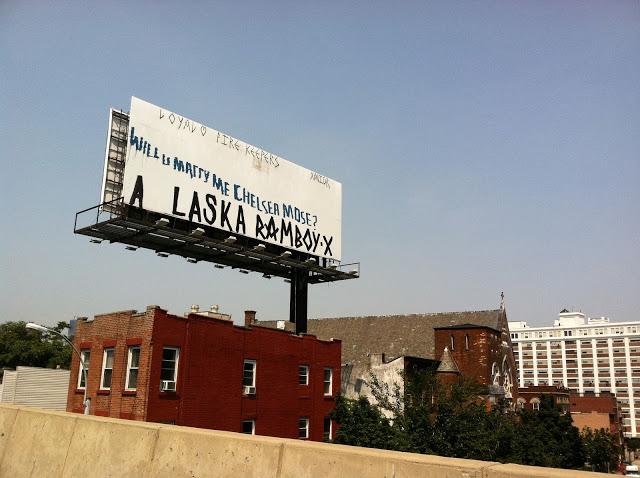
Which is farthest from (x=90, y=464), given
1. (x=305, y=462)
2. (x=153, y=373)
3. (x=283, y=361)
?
(x=283, y=361)

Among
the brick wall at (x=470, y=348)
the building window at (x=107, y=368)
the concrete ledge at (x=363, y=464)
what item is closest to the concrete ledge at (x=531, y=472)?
the concrete ledge at (x=363, y=464)

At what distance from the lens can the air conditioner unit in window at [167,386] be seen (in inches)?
975

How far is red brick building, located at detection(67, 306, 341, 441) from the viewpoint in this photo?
81.8 ft

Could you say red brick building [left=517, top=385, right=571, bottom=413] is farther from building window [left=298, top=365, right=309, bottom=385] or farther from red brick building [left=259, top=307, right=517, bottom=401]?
building window [left=298, top=365, right=309, bottom=385]

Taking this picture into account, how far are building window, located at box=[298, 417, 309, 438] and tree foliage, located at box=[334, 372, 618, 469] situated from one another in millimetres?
2362

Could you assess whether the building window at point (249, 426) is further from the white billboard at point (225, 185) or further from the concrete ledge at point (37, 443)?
the concrete ledge at point (37, 443)

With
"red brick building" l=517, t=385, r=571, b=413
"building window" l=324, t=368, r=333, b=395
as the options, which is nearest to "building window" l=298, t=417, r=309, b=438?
"building window" l=324, t=368, r=333, b=395

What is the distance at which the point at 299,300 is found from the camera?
38.1 metres

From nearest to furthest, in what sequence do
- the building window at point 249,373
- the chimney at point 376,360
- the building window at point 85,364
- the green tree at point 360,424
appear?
the building window at point 85,364, the building window at point 249,373, the green tree at point 360,424, the chimney at point 376,360

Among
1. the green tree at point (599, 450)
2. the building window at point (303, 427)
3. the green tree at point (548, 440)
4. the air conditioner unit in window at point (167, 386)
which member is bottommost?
the green tree at point (599, 450)

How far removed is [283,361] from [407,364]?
12972 millimetres

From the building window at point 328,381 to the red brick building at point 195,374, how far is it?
1847mm

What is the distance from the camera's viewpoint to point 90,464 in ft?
25.8

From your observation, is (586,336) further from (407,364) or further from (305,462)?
(305,462)
